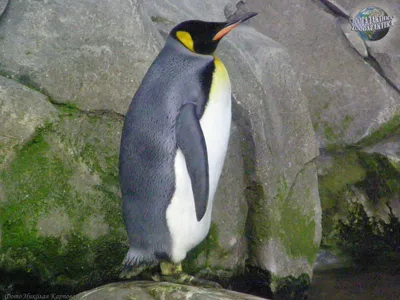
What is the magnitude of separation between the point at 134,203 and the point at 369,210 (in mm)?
2329

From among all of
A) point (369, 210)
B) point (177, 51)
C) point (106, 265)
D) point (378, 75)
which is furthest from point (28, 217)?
point (378, 75)

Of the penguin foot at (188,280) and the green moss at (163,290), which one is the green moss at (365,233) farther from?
the green moss at (163,290)

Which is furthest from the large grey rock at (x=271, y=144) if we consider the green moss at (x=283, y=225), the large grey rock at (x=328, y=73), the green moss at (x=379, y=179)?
the large grey rock at (x=328, y=73)

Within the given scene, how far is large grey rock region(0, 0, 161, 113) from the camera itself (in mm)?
3633

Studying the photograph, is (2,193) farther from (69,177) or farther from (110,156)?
(110,156)

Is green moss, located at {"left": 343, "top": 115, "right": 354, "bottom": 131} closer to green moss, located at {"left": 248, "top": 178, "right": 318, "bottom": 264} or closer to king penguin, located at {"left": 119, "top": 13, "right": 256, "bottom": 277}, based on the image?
green moss, located at {"left": 248, "top": 178, "right": 318, "bottom": 264}

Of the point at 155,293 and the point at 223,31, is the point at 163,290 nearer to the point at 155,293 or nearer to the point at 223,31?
the point at 155,293

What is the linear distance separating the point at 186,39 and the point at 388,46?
8.93 feet

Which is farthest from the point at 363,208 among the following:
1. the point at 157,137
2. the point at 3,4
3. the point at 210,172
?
the point at 3,4

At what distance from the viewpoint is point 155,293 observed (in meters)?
2.94

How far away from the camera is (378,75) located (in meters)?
5.45

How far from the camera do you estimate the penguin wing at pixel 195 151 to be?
309 cm

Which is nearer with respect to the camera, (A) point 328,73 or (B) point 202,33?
(B) point 202,33

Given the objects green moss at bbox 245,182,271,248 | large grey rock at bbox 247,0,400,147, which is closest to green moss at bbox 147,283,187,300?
green moss at bbox 245,182,271,248
